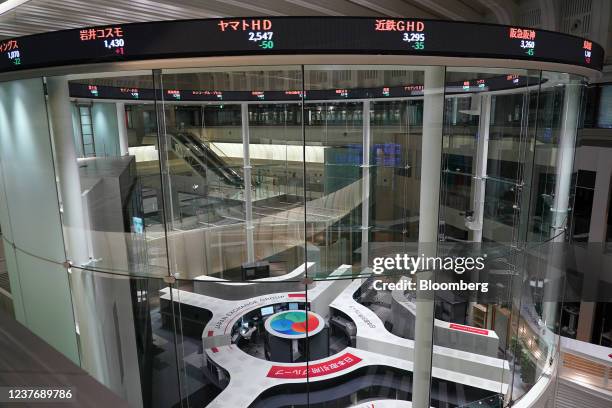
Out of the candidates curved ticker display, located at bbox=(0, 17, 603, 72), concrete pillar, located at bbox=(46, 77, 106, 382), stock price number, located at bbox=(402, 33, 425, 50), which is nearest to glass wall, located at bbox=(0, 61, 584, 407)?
concrete pillar, located at bbox=(46, 77, 106, 382)

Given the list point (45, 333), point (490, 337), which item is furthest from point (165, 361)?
point (490, 337)

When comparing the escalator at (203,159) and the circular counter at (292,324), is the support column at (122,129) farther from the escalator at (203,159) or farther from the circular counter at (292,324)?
the circular counter at (292,324)

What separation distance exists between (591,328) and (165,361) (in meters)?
15.3

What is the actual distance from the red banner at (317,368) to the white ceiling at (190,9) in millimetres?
10192

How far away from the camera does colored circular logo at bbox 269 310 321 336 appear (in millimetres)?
11938

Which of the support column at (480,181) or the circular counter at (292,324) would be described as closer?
the circular counter at (292,324)

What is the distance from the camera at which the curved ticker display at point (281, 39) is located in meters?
4.02

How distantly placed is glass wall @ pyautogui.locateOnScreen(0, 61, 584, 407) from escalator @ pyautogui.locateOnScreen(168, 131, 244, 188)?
105 mm

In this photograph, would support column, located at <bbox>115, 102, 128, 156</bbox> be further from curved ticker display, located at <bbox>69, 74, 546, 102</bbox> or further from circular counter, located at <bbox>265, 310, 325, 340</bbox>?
circular counter, located at <bbox>265, 310, 325, 340</bbox>

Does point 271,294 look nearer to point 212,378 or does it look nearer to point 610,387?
point 212,378

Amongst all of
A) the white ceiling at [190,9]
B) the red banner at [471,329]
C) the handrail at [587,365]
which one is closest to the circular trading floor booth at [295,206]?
the red banner at [471,329]

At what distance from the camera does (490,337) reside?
984cm

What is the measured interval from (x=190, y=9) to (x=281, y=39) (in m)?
11.2

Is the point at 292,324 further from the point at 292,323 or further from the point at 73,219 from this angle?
the point at 73,219
